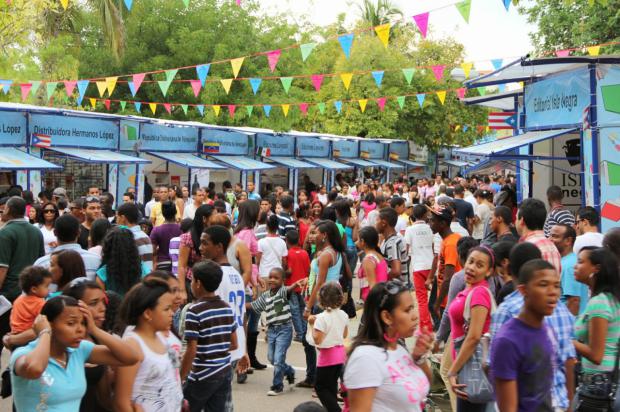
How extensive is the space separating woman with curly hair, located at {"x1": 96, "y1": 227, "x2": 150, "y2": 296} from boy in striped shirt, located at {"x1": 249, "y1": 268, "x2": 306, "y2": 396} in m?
2.09

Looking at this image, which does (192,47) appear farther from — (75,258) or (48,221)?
(75,258)

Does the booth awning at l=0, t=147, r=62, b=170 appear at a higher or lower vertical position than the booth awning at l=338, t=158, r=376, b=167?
lower

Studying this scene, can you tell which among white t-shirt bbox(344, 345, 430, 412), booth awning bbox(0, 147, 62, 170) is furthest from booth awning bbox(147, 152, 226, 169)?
white t-shirt bbox(344, 345, 430, 412)

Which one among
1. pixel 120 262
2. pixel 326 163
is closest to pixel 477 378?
pixel 120 262

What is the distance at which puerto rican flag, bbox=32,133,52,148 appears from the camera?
18281mm

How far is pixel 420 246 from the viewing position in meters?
10.0

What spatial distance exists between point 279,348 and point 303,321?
0.87 meters

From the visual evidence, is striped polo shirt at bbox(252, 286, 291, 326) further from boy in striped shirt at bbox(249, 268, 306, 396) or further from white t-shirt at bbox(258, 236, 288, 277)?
white t-shirt at bbox(258, 236, 288, 277)

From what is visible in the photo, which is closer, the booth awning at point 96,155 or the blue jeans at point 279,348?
the blue jeans at point 279,348

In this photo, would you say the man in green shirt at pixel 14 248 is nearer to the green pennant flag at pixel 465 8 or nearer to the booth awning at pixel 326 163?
the green pennant flag at pixel 465 8

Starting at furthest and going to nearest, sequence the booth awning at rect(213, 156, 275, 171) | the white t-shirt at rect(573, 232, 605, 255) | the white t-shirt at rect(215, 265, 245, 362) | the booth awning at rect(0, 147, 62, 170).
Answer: the booth awning at rect(213, 156, 275, 171) → the booth awning at rect(0, 147, 62, 170) → the white t-shirt at rect(573, 232, 605, 255) → the white t-shirt at rect(215, 265, 245, 362)

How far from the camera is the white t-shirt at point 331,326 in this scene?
6.76m

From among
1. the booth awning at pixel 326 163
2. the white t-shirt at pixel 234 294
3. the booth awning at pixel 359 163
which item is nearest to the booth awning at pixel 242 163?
the booth awning at pixel 326 163

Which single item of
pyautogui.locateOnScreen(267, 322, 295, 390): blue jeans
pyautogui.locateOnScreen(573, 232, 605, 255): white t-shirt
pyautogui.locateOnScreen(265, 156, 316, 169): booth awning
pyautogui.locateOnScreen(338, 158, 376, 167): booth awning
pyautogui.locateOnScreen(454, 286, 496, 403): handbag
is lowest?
pyautogui.locateOnScreen(267, 322, 295, 390): blue jeans
